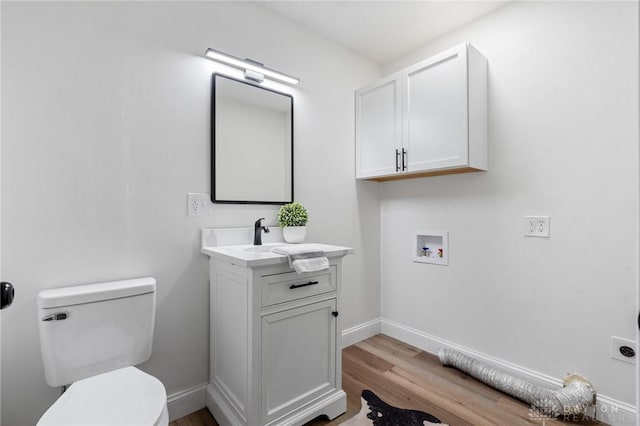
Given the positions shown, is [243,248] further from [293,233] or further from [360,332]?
[360,332]

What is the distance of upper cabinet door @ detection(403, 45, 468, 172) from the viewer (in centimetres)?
189

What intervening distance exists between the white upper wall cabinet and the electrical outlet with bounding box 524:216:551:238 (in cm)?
44

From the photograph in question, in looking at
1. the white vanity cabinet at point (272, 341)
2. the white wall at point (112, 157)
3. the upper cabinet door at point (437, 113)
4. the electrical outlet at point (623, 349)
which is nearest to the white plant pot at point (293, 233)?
the white wall at point (112, 157)

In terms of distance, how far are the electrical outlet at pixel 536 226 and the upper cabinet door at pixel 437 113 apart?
1.79 ft

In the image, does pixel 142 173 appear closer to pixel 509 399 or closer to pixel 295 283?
pixel 295 283

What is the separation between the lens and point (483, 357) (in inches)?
81.3

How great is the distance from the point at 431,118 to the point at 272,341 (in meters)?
1.72

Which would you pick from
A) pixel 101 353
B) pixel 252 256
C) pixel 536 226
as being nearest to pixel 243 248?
pixel 252 256

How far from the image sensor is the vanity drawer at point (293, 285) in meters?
1.40

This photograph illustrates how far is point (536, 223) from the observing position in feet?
6.00

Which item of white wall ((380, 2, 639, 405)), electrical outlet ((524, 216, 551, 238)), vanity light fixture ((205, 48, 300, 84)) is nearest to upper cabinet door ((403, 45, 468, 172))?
white wall ((380, 2, 639, 405))

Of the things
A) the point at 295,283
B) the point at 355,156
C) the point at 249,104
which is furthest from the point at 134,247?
the point at 355,156

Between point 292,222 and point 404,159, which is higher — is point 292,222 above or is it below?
below

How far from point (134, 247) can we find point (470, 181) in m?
2.18
